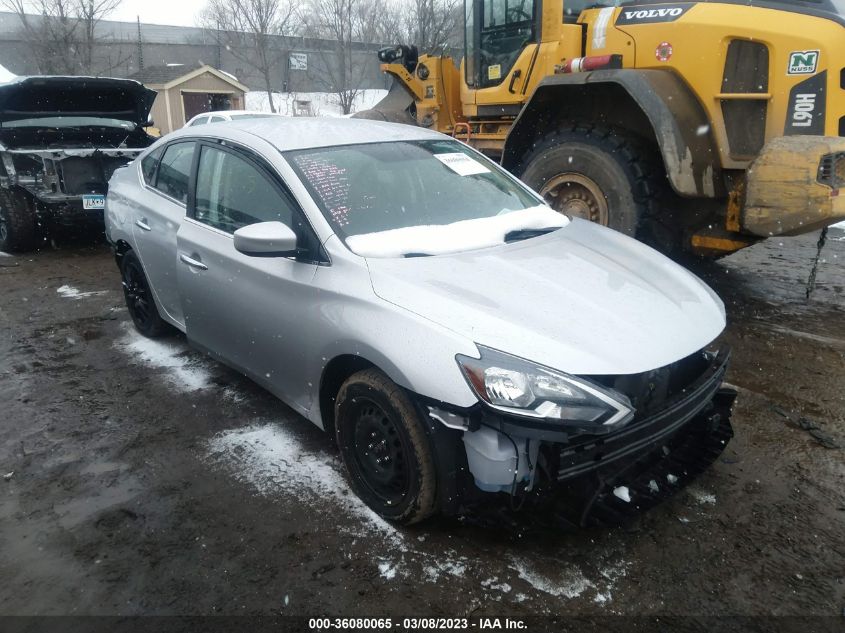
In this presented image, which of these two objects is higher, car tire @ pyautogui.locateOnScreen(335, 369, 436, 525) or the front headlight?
the front headlight

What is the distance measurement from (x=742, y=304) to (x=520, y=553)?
3836 mm

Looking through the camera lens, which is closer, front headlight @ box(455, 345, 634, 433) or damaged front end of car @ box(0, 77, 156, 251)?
front headlight @ box(455, 345, 634, 433)

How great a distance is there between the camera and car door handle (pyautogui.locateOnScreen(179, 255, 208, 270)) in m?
3.44

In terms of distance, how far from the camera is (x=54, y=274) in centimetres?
673

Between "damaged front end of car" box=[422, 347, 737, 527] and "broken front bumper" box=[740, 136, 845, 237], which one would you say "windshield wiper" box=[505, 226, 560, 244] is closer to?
"damaged front end of car" box=[422, 347, 737, 527]

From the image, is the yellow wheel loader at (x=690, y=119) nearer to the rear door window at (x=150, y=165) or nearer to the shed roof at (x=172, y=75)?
the rear door window at (x=150, y=165)

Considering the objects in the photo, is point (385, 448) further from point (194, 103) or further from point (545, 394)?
point (194, 103)

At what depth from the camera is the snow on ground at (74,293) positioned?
5.91 meters

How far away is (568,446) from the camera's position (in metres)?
2.12

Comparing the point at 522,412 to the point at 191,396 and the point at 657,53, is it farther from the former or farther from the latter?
the point at 657,53

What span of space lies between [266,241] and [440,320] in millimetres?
912

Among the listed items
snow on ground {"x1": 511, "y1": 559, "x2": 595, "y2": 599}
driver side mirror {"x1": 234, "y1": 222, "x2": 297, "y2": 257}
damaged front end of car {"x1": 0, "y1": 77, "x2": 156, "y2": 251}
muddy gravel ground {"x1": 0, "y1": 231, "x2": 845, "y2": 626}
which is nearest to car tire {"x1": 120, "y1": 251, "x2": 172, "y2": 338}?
muddy gravel ground {"x1": 0, "y1": 231, "x2": 845, "y2": 626}

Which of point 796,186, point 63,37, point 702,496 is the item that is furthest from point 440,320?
point 63,37

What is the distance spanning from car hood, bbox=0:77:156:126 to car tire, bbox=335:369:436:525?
6993mm
